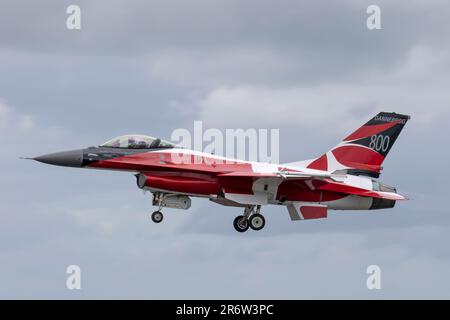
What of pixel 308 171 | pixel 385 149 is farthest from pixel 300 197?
pixel 385 149

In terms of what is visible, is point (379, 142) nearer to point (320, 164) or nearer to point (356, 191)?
point (356, 191)

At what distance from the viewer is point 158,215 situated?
48719 millimetres

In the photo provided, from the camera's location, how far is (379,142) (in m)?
52.8

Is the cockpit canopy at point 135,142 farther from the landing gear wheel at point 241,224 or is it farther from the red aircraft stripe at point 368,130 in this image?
the red aircraft stripe at point 368,130

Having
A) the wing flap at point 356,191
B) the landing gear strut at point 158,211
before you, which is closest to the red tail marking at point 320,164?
the wing flap at point 356,191

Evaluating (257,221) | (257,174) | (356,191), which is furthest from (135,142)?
(356,191)

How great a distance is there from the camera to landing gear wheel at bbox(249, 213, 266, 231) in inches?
1997

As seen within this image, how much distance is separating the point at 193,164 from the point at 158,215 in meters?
2.55

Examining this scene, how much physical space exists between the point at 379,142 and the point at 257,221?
6673 millimetres

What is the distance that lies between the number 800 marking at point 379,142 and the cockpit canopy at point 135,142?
948 centimetres

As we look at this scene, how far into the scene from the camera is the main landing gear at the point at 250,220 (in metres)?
50.8

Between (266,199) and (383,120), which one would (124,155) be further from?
(383,120)

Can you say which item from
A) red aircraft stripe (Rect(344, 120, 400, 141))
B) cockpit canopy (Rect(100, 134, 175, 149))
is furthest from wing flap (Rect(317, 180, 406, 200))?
cockpit canopy (Rect(100, 134, 175, 149))

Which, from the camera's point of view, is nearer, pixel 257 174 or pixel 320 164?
pixel 257 174
